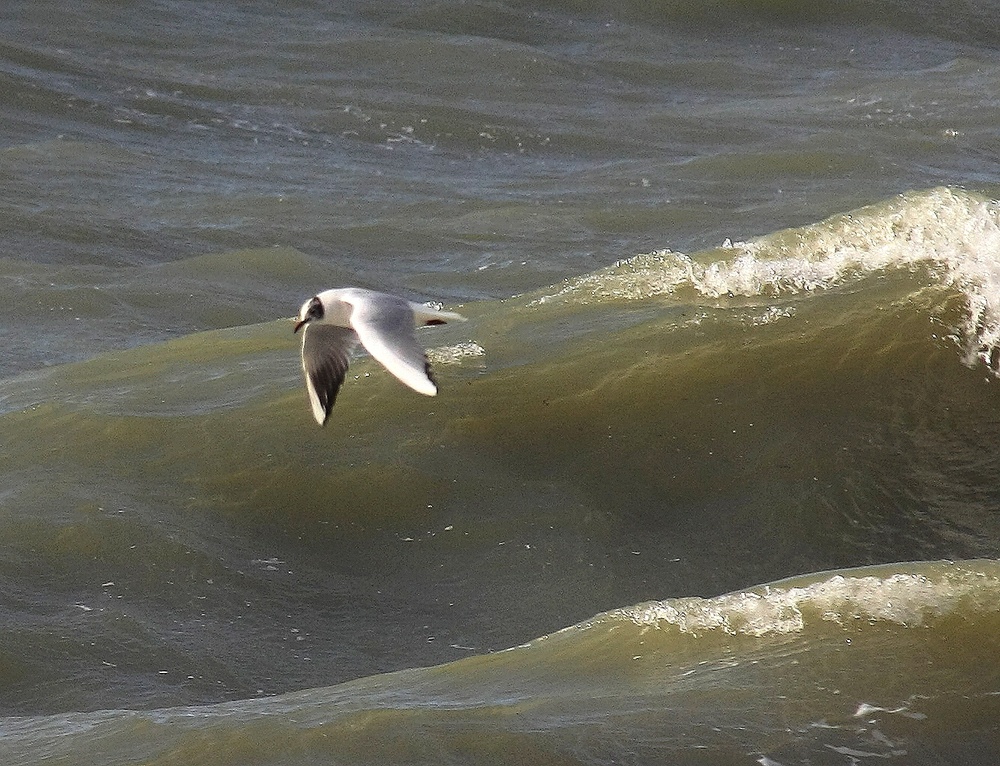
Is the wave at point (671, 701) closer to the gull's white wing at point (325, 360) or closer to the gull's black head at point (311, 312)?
the gull's white wing at point (325, 360)

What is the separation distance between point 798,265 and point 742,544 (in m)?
2.37

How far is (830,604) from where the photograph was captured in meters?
5.00

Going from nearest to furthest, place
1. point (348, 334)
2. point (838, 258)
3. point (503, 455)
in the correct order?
1. point (348, 334)
2. point (503, 455)
3. point (838, 258)

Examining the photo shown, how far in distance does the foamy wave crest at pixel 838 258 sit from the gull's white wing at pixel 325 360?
2716 mm

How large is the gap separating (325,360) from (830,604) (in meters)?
1.67

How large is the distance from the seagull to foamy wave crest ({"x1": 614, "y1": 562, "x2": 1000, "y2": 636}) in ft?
3.31

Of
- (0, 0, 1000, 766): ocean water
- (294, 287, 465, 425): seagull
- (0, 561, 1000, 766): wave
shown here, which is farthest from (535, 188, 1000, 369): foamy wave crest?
(0, 561, 1000, 766): wave

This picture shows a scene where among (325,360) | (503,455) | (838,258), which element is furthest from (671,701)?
(838,258)

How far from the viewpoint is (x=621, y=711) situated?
14.5 feet

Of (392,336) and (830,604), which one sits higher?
(392,336)

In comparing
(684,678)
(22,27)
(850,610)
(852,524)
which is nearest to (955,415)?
(852,524)

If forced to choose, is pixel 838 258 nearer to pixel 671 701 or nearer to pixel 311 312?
pixel 311 312

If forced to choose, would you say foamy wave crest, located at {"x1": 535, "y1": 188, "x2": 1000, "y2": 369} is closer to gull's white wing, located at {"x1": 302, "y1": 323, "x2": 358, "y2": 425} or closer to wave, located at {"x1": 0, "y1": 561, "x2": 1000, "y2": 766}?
gull's white wing, located at {"x1": 302, "y1": 323, "x2": 358, "y2": 425}

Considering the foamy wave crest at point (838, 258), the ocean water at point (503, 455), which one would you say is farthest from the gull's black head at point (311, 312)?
the foamy wave crest at point (838, 258)
